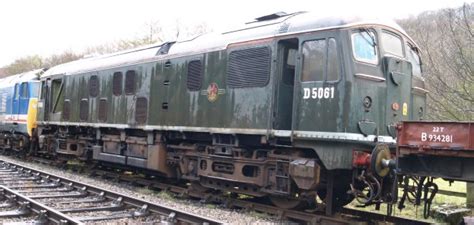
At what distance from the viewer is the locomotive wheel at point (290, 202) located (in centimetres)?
840

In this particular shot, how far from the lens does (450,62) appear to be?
41.4 feet

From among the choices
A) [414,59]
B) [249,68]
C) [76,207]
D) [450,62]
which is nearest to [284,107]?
[249,68]

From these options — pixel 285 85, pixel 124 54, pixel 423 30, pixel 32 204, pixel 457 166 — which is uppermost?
pixel 423 30

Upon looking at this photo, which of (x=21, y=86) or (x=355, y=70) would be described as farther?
(x=21, y=86)

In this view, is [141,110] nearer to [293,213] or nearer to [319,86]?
[293,213]

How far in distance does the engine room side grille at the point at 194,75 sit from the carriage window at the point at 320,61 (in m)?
2.75

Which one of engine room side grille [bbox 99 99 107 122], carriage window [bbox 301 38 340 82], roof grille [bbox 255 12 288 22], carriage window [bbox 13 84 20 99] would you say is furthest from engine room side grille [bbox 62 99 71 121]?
carriage window [bbox 301 38 340 82]

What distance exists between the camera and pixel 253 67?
29.6ft

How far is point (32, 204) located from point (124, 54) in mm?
6074

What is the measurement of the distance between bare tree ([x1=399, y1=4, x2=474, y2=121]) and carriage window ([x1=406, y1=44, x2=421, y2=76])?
3240 mm

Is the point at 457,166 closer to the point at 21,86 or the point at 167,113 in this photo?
the point at 167,113

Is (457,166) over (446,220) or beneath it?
over

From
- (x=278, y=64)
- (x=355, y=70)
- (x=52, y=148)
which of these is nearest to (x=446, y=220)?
(x=355, y=70)

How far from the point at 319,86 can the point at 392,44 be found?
65.4 inches
